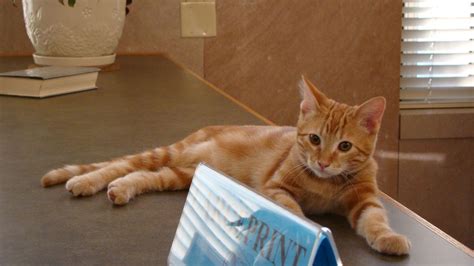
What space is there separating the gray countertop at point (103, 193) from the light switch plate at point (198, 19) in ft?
1.95

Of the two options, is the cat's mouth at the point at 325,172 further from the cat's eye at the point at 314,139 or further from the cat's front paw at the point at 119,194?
the cat's front paw at the point at 119,194

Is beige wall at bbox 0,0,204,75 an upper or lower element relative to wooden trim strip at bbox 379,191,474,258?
upper

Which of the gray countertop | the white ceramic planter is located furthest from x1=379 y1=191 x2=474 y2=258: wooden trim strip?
the white ceramic planter

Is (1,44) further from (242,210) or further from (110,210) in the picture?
(242,210)

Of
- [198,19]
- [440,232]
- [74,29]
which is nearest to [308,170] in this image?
[440,232]

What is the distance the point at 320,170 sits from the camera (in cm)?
102

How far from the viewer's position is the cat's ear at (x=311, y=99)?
107cm

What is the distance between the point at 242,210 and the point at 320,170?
0.51m

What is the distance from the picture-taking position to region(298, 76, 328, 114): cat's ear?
1.07m

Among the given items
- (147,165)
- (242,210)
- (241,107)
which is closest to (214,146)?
(147,165)

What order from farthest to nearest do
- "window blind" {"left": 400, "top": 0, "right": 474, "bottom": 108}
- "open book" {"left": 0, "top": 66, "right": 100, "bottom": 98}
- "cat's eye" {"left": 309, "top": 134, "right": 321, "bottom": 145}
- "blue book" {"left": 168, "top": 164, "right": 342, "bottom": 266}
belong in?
1. "window blind" {"left": 400, "top": 0, "right": 474, "bottom": 108}
2. "open book" {"left": 0, "top": 66, "right": 100, "bottom": 98}
3. "cat's eye" {"left": 309, "top": 134, "right": 321, "bottom": 145}
4. "blue book" {"left": 168, "top": 164, "right": 342, "bottom": 266}

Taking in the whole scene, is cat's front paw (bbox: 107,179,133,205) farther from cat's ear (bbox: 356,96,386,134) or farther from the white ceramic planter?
the white ceramic planter

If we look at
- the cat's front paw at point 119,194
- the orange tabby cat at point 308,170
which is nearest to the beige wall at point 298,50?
the orange tabby cat at point 308,170

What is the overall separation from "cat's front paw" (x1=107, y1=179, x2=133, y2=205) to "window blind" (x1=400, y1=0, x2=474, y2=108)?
2083 millimetres
